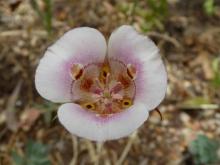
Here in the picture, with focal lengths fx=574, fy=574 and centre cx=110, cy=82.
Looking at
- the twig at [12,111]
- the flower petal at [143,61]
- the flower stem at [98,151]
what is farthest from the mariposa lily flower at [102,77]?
the twig at [12,111]

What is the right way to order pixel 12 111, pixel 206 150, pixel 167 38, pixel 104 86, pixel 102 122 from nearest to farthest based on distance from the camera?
1. pixel 102 122
2. pixel 104 86
3. pixel 206 150
4. pixel 12 111
5. pixel 167 38

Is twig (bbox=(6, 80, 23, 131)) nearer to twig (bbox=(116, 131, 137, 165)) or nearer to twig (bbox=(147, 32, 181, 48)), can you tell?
twig (bbox=(116, 131, 137, 165))

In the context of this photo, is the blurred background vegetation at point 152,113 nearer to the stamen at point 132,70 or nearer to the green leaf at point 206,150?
the green leaf at point 206,150

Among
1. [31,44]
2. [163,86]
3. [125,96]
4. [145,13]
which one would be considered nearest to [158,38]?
[145,13]

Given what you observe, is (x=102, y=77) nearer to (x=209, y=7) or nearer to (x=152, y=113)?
(x=152, y=113)

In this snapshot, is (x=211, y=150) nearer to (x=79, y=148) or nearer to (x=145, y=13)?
(x=79, y=148)

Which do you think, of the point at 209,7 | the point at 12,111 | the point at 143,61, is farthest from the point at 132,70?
the point at 209,7
